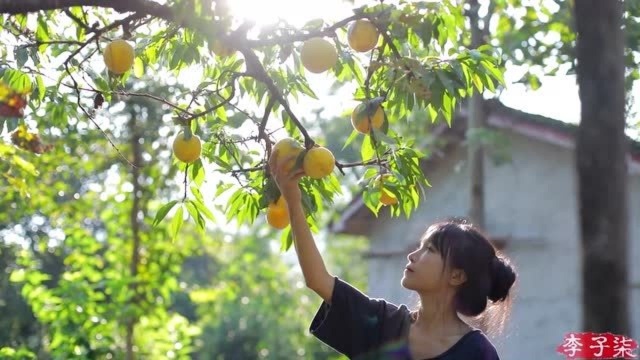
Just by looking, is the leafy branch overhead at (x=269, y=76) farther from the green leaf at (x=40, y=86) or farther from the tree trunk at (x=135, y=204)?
the tree trunk at (x=135, y=204)

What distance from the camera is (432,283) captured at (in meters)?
2.94

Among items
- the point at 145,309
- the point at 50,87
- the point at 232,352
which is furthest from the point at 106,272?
the point at 232,352

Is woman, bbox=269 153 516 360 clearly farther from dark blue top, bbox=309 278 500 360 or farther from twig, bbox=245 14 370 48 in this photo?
twig, bbox=245 14 370 48

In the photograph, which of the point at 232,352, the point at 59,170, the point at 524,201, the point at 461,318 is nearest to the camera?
the point at 461,318

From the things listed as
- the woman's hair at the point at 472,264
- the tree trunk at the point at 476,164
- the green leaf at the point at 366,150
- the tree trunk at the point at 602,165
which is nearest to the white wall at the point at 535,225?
the tree trunk at the point at 476,164

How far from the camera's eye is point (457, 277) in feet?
9.81

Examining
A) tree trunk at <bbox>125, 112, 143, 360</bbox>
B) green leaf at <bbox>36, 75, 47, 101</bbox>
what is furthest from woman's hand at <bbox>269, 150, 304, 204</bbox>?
tree trunk at <bbox>125, 112, 143, 360</bbox>

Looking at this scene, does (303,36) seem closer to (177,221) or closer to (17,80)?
(177,221)

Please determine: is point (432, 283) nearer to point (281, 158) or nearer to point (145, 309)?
point (281, 158)

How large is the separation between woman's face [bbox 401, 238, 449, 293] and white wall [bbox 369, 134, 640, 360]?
7.44 metres

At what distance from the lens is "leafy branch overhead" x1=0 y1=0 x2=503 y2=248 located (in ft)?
9.59

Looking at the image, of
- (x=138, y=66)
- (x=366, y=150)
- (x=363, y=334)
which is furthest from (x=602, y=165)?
(x=138, y=66)

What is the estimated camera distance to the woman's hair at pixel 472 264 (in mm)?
2980

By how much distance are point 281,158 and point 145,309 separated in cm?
529
